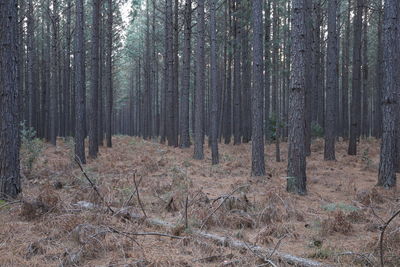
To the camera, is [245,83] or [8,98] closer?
[8,98]

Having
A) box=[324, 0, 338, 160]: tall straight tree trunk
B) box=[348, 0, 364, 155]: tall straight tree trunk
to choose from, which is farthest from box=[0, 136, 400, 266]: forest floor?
box=[348, 0, 364, 155]: tall straight tree trunk

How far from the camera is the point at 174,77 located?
719 inches

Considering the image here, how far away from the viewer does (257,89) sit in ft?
30.9

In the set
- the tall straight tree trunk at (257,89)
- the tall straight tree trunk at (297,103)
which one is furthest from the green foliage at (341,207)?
the tall straight tree trunk at (257,89)

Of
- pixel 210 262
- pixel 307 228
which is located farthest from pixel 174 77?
pixel 210 262

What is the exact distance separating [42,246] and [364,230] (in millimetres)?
4261

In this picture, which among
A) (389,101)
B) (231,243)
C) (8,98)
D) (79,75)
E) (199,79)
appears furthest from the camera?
(199,79)

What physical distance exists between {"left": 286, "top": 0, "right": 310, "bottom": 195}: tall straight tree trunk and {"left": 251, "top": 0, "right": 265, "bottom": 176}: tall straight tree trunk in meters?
1.95

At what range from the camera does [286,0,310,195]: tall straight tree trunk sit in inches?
286

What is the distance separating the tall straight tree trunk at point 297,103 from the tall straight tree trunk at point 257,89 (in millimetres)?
1946

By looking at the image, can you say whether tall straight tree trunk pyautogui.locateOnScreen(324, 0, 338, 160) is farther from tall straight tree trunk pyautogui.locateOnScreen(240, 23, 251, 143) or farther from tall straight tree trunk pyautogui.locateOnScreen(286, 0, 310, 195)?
tall straight tree trunk pyautogui.locateOnScreen(240, 23, 251, 143)

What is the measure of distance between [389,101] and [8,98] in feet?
26.7

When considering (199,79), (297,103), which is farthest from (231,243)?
(199,79)

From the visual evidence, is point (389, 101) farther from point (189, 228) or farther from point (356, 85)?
point (356, 85)
